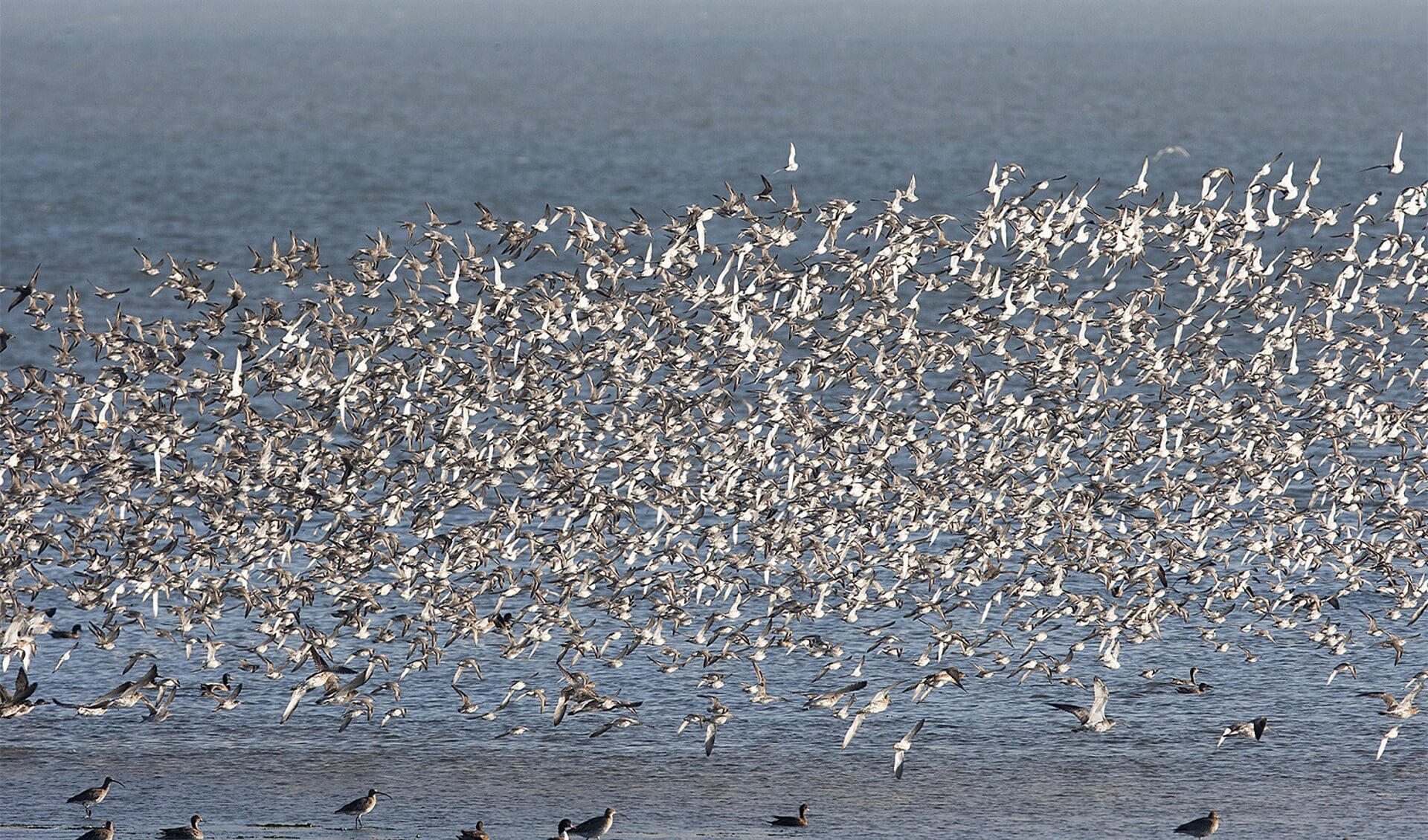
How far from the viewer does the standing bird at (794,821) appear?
16.8 m

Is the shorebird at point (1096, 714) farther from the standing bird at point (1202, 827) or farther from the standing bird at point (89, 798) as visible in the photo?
the standing bird at point (89, 798)

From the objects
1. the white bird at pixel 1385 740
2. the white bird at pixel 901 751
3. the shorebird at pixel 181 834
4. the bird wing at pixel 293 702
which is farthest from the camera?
the bird wing at pixel 293 702

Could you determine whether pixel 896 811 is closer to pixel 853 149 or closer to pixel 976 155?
pixel 976 155

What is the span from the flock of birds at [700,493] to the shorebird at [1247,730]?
109cm

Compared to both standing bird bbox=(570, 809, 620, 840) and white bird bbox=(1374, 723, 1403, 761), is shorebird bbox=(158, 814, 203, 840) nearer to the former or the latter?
standing bird bbox=(570, 809, 620, 840)

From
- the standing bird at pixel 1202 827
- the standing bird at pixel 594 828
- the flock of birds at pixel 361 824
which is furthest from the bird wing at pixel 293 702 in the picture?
the standing bird at pixel 1202 827

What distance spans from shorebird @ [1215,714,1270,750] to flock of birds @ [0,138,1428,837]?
3.56 feet

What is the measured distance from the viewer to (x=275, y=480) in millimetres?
20453

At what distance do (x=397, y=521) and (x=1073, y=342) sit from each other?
24.2ft

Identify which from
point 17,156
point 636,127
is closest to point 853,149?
point 636,127

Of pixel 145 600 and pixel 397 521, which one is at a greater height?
pixel 397 521

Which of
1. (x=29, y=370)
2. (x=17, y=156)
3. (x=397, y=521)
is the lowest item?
(x=17, y=156)

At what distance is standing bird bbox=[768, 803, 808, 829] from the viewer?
55.1ft

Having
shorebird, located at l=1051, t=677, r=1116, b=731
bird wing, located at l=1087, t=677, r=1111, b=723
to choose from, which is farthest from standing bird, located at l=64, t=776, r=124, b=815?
bird wing, located at l=1087, t=677, r=1111, b=723
